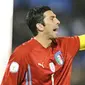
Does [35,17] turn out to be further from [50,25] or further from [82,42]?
[82,42]

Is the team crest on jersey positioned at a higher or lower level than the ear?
lower

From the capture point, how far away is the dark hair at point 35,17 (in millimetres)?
1319

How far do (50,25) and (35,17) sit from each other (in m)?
0.10

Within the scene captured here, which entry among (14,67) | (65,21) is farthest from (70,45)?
(14,67)

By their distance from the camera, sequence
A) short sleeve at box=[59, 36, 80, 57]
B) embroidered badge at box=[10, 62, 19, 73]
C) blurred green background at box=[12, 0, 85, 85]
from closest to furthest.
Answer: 1. embroidered badge at box=[10, 62, 19, 73]
2. short sleeve at box=[59, 36, 80, 57]
3. blurred green background at box=[12, 0, 85, 85]

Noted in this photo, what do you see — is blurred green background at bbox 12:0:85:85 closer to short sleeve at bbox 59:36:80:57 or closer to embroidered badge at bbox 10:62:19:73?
short sleeve at bbox 59:36:80:57

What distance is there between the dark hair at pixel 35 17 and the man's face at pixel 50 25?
1.0 inches

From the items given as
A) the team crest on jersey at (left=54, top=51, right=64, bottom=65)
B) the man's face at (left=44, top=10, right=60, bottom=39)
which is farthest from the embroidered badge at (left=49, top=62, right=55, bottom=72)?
the man's face at (left=44, top=10, right=60, bottom=39)

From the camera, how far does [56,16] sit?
1.46m

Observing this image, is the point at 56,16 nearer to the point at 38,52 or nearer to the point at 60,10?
the point at 60,10

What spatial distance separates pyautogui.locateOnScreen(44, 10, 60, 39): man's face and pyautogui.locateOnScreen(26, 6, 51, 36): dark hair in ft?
0.08

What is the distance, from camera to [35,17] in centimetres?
132

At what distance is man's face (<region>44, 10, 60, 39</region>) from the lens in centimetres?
129

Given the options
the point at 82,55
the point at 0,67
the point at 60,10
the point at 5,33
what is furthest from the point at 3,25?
the point at 82,55
